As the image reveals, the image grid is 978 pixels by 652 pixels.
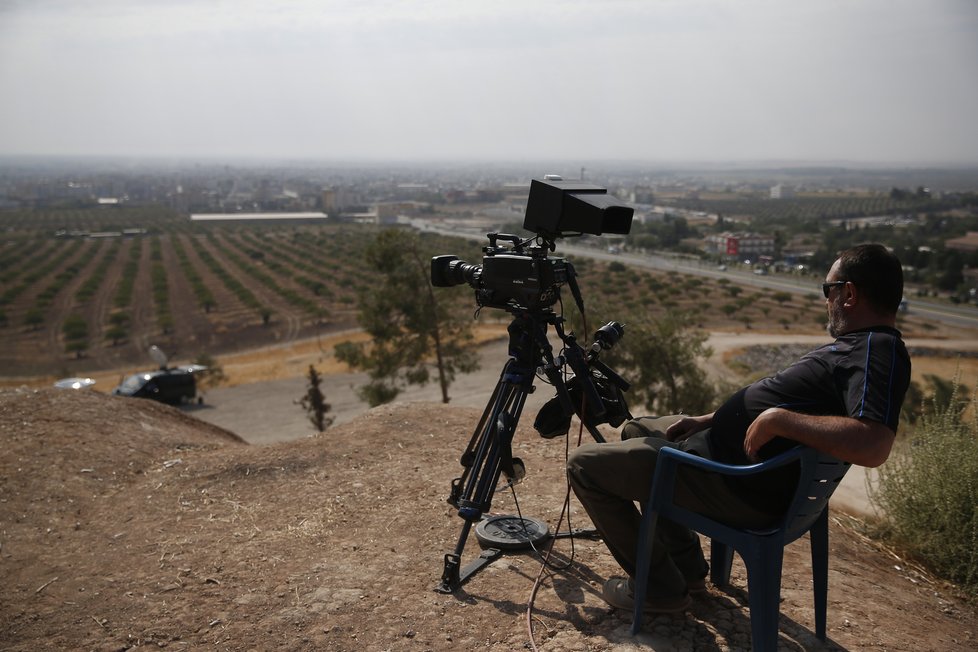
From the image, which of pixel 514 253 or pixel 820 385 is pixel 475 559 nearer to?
pixel 514 253

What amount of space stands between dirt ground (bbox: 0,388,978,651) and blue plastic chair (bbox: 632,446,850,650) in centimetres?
44

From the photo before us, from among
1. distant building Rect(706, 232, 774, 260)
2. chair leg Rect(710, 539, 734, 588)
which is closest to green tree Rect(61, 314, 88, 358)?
chair leg Rect(710, 539, 734, 588)

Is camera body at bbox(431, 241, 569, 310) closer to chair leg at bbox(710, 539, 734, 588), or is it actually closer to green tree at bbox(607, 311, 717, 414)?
chair leg at bbox(710, 539, 734, 588)

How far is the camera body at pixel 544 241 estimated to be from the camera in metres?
3.67

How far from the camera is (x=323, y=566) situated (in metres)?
4.23

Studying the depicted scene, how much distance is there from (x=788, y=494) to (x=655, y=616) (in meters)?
0.93

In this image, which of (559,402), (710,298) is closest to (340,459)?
(559,402)

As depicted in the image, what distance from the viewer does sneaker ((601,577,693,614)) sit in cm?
337

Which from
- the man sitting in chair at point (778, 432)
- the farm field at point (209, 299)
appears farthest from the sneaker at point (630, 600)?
→ the farm field at point (209, 299)

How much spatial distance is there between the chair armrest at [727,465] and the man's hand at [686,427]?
37cm

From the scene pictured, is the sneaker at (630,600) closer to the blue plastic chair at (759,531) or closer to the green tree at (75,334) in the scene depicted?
the blue plastic chair at (759,531)

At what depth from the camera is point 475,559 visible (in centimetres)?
417

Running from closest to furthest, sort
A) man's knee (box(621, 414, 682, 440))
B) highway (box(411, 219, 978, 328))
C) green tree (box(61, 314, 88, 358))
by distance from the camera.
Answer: man's knee (box(621, 414, 682, 440)), green tree (box(61, 314, 88, 358)), highway (box(411, 219, 978, 328))

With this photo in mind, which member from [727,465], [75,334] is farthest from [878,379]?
[75,334]
